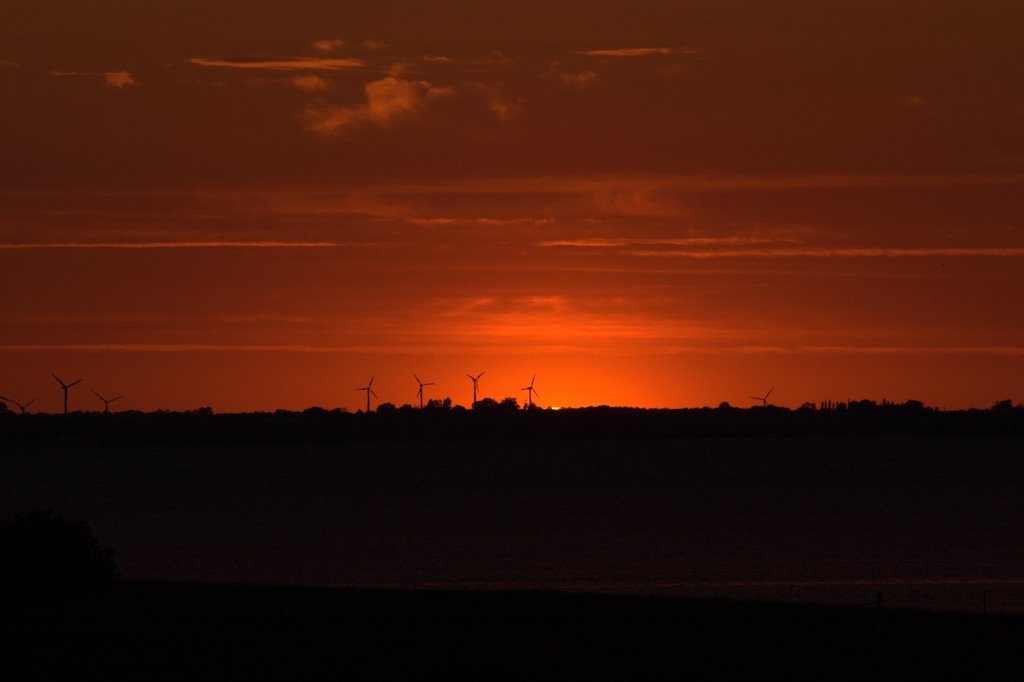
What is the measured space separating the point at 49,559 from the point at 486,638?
9.54 metres

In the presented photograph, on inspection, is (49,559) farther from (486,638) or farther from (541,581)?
(541,581)

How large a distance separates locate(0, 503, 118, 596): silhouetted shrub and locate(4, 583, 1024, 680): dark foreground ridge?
0.94 metres

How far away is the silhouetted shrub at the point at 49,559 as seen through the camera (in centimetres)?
2778

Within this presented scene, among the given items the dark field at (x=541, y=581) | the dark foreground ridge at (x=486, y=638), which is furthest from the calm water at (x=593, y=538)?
the dark foreground ridge at (x=486, y=638)

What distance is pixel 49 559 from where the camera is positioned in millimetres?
28703

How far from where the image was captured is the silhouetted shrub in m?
27.8

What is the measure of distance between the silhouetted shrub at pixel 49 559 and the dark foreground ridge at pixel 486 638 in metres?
0.94

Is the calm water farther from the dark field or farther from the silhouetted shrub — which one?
the silhouetted shrub

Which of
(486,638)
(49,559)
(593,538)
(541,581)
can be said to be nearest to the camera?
(486,638)

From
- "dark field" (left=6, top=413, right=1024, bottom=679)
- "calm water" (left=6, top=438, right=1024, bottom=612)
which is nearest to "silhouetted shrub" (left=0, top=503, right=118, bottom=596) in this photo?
"dark field" (left=6, top=413, right=1024, bottom=679)

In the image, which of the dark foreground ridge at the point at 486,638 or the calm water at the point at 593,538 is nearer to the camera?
the dark foreground ridge at the point at 486,638

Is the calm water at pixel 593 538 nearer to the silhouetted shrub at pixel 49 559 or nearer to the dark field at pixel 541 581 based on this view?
the dark field at pixel 541 581

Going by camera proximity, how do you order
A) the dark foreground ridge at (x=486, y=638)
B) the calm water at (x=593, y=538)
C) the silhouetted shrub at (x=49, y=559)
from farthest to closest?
1. the calm water at (x=593, y=538)
2. the silhouetted shrub at (x=49, y=559)
3. the dark foreground ridge at (x=486, y=638)

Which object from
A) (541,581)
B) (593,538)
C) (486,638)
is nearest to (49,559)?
(486,638)
